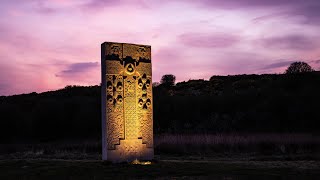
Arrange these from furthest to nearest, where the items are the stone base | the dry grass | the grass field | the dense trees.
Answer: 1. the dense trees
2. the dry grass
3. the stone base
4. the grass field

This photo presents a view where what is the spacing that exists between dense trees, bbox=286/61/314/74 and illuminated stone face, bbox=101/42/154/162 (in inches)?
1984

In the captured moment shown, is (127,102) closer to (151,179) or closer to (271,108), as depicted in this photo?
(151,179)

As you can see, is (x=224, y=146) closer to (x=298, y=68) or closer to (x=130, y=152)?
(x=130, y=152)

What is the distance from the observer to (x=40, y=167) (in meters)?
12.1

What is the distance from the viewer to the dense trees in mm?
60156

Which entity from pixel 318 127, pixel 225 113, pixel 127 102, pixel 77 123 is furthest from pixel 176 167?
pixel 225 113

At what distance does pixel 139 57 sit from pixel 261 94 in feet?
116

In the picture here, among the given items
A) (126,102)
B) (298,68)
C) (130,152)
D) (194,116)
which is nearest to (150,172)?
(130,152)

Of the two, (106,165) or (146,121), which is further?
(146,121)

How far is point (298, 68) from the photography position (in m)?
61.6

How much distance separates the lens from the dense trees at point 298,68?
60.2 metres

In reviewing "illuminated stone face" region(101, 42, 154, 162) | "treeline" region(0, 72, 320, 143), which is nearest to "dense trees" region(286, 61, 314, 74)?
"treeline" region(0, 72, 320, 143)

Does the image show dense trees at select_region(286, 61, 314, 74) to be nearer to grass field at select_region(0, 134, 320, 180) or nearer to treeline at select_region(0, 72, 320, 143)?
treeline at select_region(0, 72, 320, 143)

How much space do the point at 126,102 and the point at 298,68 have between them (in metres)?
52.8
